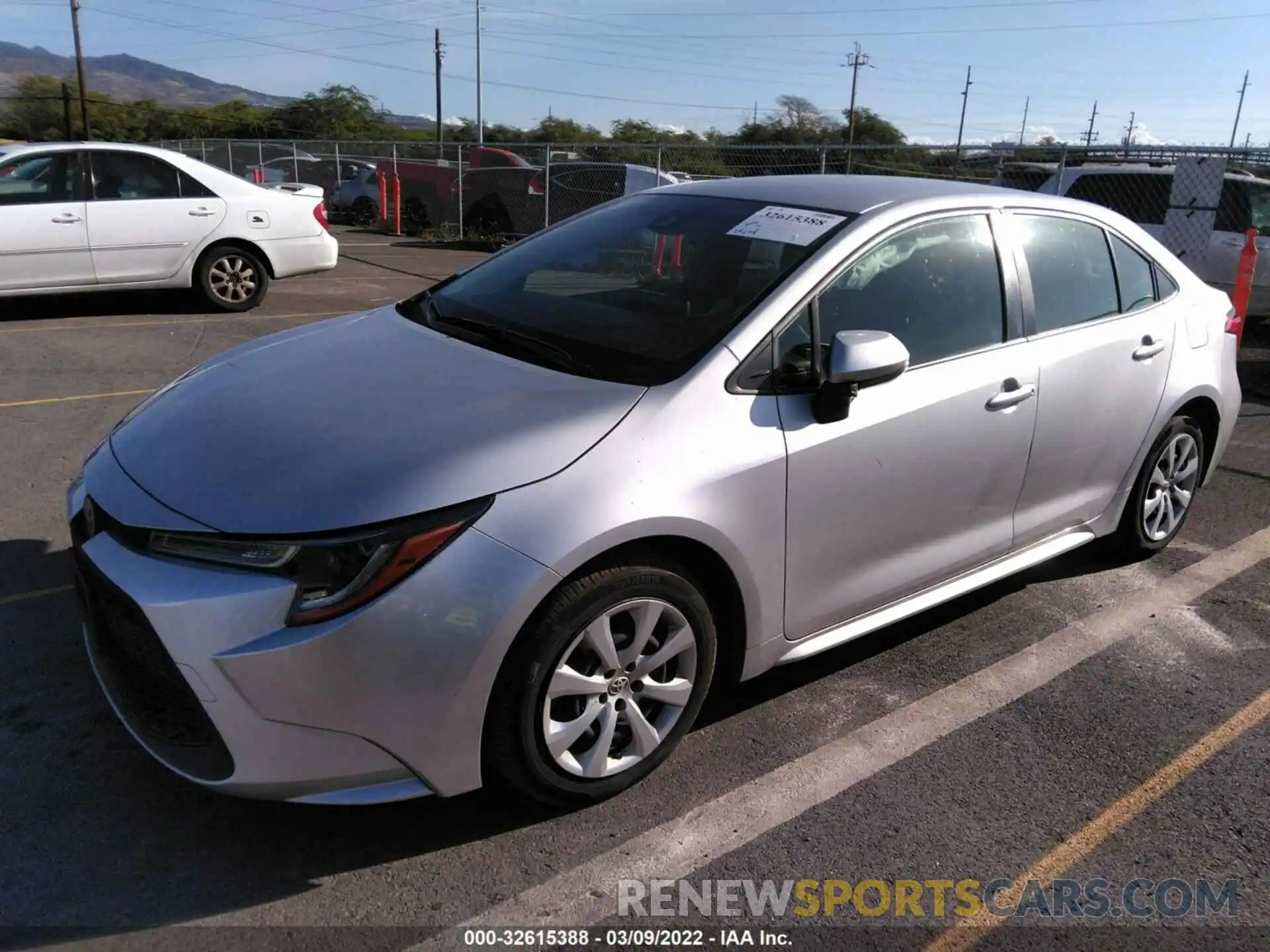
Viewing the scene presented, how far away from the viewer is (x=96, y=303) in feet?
32.8

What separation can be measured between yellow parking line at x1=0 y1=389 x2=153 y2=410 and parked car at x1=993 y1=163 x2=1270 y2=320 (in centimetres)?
878

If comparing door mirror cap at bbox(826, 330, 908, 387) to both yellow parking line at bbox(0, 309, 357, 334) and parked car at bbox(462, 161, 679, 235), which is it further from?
parked car at bbox(462, 161, 679, 235)

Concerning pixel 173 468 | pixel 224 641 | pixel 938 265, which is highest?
pixel 938 265

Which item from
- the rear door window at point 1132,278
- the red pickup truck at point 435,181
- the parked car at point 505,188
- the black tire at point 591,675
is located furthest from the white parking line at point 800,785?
the red pickup truck at point 435,181

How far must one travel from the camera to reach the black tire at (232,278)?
9.45m

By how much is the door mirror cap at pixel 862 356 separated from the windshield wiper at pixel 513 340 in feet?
2.33

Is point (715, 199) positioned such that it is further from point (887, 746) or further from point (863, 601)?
point (887, 746)

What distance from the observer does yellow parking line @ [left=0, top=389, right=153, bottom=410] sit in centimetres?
646

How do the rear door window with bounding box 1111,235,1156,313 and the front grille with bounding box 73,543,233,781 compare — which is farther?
the rear door window with bounding box 1111,235,1156,313

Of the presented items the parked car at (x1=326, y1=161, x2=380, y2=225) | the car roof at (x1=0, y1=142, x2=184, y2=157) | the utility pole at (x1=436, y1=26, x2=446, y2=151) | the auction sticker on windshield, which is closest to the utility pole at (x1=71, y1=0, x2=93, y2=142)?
the utility pole at (x1=436, y1=26, x2=446, y2=151)

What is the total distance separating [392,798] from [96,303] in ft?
30.0

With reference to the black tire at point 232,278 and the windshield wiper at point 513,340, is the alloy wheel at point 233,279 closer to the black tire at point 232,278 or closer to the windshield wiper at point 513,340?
the black tire at point 232,278

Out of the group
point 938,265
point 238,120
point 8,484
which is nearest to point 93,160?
point 8,484

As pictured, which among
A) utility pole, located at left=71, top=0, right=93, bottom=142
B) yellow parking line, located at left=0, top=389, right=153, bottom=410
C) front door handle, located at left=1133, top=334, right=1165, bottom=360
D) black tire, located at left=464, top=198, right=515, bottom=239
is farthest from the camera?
utility pole, located at left=71, top=0, right=93, bottom=142
